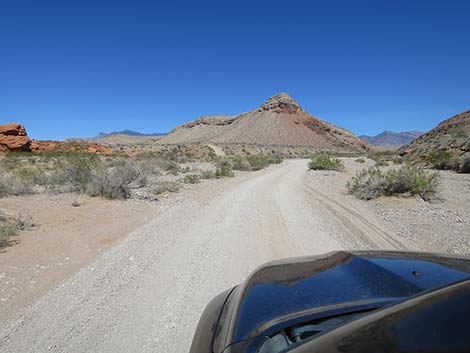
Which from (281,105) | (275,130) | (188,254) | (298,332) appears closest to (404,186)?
(188,254)

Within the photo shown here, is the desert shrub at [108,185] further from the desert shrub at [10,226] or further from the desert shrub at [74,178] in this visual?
the desert shrub at [10,226]

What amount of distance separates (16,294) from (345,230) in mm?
6255

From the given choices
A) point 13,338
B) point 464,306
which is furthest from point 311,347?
point 13,338

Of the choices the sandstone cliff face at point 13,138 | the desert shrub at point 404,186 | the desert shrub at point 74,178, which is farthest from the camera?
the sandstone cliff face at point 13,138

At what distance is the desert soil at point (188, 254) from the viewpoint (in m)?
3.29

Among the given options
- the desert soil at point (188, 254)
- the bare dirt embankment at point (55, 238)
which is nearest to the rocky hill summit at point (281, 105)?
the desert soil at point (188, 254)

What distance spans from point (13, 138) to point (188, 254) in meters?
49.3

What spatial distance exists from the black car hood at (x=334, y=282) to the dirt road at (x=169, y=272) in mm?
1391

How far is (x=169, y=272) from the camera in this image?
4.79 metres

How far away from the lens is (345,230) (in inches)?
282

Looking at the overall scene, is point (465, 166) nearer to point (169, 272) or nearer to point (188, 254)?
point (188, 254)

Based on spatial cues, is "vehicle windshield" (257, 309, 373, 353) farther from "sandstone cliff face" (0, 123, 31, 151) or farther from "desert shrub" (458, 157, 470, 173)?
"sandstone cliff face" (0, 123, 31, 151)

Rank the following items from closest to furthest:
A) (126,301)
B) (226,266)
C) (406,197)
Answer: (126,301)
(226,266)
(406,197)

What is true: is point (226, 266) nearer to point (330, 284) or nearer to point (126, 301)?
point (126, 301)
